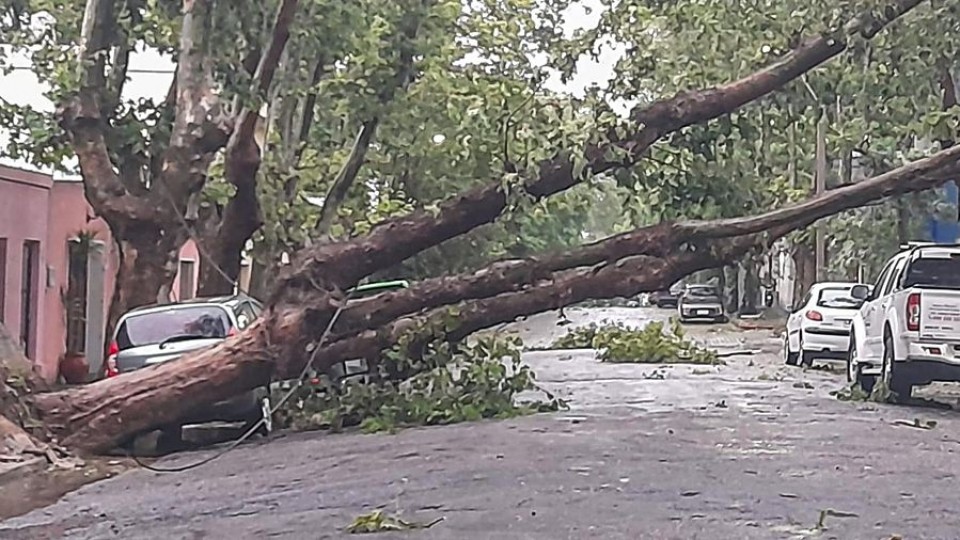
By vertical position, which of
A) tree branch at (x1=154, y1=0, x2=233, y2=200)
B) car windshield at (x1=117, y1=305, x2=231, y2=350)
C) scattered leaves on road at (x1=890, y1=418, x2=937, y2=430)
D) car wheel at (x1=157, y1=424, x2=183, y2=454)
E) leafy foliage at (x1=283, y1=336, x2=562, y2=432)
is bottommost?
car wheel at (x1=157, y1=424, x2=183, y2=454)

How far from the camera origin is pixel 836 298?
97.9 ft

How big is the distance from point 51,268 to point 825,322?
46.5 feet

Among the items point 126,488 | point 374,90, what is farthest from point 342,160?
point 126,488

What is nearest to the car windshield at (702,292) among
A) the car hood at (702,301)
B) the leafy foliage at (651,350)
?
the car hood at (702,301)

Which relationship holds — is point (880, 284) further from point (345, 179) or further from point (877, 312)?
point (345, 179)

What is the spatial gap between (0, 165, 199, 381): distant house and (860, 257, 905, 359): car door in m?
11.9

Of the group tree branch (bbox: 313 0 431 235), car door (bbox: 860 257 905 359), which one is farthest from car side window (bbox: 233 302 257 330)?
car door (bbox: 860 257 905 359)

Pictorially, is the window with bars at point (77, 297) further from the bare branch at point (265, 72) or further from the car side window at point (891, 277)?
the car side window at point (891, 277)

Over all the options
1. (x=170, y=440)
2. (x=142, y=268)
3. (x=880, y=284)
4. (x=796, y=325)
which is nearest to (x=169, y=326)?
(x=170, y=440)

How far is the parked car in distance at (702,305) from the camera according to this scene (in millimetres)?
59688

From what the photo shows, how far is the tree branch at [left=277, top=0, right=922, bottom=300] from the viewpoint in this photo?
16906 mm

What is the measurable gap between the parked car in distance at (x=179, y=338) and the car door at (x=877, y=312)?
8.40 metres

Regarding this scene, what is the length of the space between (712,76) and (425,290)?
4.08 meters

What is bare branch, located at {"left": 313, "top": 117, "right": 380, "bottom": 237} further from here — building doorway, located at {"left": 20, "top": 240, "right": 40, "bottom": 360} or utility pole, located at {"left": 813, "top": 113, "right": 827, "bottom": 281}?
utility pole, located at {"left": 813, "top": 113, "right": 827, "bottom": 281}
